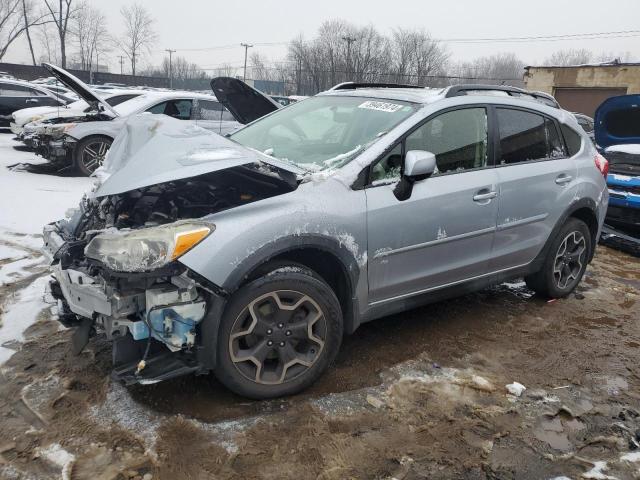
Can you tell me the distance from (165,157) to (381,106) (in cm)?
157

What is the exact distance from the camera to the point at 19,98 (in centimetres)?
1474

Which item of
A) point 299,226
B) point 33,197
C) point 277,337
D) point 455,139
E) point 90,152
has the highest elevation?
point 455,139

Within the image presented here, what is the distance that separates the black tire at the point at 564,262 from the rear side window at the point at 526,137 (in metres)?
0.68

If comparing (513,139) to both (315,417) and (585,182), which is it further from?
(315,417)

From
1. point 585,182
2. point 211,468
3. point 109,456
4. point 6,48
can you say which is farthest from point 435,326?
point 6,48

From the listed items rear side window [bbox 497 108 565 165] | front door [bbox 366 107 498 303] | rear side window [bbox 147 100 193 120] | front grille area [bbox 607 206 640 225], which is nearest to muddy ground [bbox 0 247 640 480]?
front door [bbox 366 107 498 303]

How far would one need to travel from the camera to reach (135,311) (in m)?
2.60

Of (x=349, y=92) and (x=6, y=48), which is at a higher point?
(x=6, y=48)

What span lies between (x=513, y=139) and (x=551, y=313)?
5.19 feet

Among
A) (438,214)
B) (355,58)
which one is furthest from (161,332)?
(355,58)

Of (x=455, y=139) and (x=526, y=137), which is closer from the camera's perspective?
(x=455, y=139)

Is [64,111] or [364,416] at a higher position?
[64,111]

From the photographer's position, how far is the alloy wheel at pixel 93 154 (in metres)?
9.13

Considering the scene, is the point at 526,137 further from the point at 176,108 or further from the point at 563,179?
the point at 176,108
